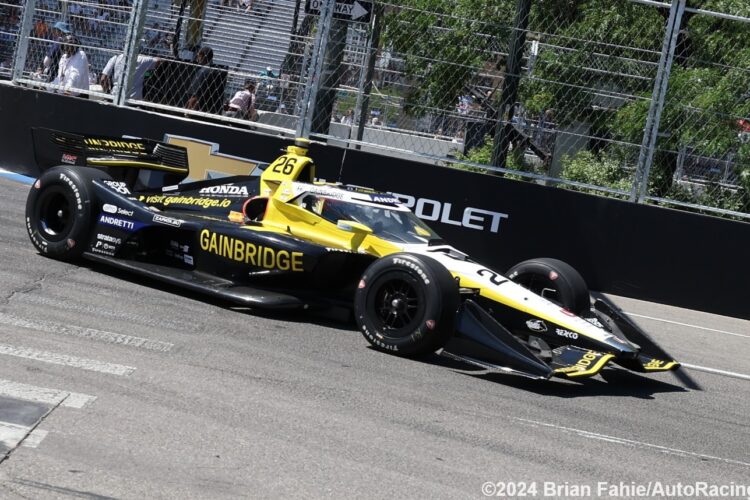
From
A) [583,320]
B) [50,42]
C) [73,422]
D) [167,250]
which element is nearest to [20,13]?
[50,42]

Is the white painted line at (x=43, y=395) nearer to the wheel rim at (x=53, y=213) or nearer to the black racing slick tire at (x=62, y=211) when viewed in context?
the black racing slick tire at (x=62, y=211)

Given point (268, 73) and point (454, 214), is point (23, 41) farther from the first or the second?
point (454, 214)

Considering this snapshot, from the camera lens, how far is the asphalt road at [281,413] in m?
4.69

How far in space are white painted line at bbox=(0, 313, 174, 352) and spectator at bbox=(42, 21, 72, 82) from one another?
25.9 ft

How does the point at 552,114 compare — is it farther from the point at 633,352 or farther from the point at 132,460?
the point at 132,460

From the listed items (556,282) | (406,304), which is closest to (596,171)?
(556,282)

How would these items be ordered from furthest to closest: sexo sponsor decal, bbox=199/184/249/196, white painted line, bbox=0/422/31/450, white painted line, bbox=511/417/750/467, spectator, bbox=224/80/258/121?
1. spectator, bbox=224/80/258/121
2. sexo sponsor decal, bbox=199/184/249/196
3. white painted line, bbox=511/417/750/467
4. white painted line, bbox=0/422/31/450

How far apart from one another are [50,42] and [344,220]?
7.31m

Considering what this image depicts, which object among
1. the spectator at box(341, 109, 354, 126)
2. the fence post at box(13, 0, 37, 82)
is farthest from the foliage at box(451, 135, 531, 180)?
the fence post at box(13, 0, 37, 82)

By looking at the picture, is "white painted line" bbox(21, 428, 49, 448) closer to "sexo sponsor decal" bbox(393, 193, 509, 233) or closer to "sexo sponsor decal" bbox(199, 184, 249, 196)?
"sexo sponsor decal" bbox(199, 184, 249, 196)

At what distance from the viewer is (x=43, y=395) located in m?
5.36

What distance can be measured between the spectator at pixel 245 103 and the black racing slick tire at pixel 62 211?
3.97m

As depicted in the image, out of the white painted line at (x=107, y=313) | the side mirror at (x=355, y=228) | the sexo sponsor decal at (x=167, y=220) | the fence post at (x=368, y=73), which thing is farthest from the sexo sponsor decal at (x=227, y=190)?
the fence post at (x=368, y=73)

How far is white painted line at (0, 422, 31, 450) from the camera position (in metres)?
4.66
